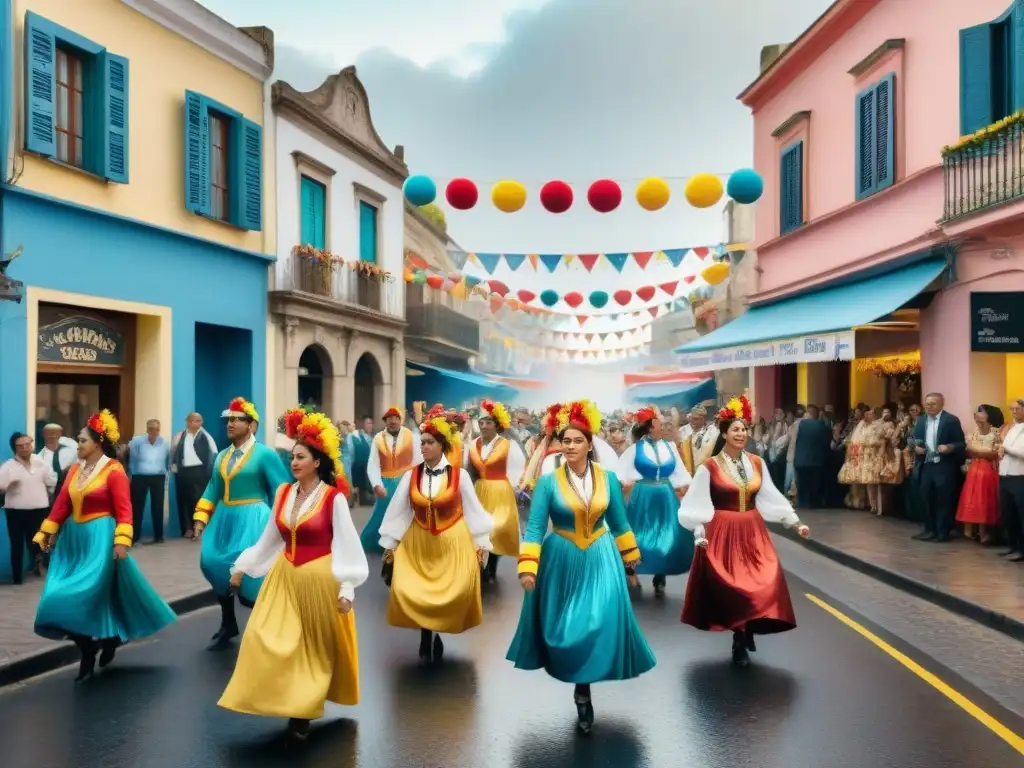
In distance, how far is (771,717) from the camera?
19.6 ft

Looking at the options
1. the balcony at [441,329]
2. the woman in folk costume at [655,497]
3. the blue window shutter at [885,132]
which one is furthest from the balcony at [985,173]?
the balcony at [441,329]

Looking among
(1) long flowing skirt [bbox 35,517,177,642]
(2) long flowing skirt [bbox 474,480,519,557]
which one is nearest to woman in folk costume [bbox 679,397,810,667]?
(2) long flowing skirt [bbox 474,480,519,557]

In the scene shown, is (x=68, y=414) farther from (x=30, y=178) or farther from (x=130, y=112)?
(x=130, y=112)

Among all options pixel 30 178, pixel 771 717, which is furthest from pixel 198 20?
pixel 771 717

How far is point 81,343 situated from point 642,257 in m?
11.6

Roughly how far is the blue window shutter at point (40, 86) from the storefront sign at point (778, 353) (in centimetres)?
1056

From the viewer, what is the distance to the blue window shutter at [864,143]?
17.4 meters

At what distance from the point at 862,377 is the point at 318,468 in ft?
55.1

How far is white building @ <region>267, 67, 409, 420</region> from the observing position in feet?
63.0

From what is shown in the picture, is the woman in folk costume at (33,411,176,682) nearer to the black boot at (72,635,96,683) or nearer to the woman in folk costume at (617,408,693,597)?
the black boot at (72,635,96,683)

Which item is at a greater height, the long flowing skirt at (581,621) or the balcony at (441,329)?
the balcony at (441,329)

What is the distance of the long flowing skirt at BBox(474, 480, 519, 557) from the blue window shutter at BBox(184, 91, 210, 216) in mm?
7236

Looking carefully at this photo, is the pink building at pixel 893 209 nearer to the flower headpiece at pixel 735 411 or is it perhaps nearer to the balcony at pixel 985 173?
the balcony at pixel 985 173

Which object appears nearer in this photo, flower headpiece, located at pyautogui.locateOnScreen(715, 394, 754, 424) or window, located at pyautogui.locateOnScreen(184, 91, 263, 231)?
flower headpiece, located at pyautogui.locateOnScreen(715, 394, 754, 424)
